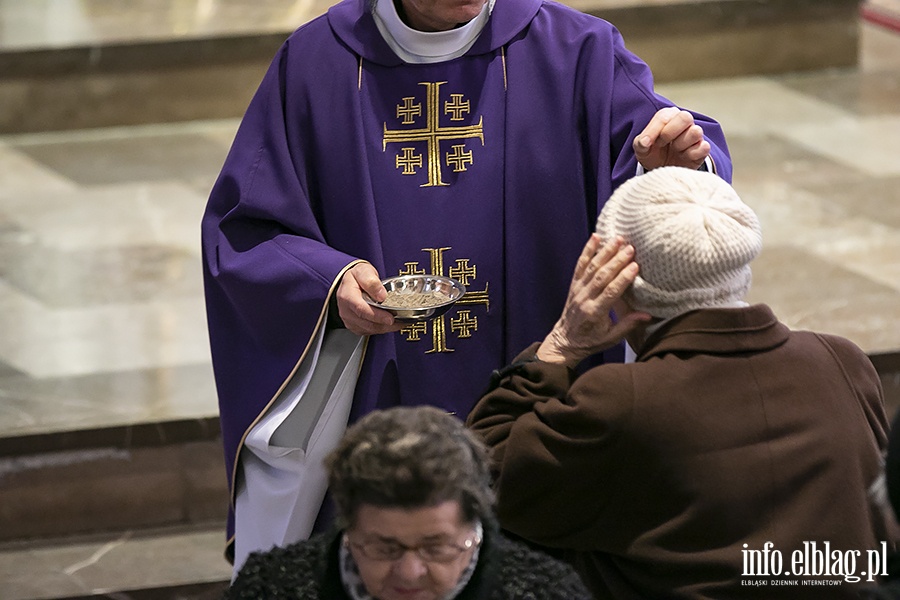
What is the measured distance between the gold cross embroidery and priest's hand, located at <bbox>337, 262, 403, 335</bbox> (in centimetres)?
26

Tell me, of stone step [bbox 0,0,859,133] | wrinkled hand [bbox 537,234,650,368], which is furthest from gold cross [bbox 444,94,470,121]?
stone step [bbox 0,0,859,133]

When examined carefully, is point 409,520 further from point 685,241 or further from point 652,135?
point 652,135

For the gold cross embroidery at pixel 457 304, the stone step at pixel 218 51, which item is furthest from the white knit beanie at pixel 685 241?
the stone step at pixel 218 51

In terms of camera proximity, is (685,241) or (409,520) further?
(685,241)

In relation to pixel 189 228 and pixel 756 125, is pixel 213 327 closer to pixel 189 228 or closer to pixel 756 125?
pixel 189 228

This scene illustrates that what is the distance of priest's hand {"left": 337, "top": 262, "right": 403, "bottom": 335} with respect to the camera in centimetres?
290

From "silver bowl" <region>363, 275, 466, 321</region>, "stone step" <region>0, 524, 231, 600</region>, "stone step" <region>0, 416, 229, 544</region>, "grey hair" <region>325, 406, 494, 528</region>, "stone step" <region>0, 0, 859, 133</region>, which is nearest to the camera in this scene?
"grey hair" <region>325, 406, 494, 528</region>

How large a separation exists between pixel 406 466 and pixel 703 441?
554 millimetres

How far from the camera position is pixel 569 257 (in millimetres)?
3258

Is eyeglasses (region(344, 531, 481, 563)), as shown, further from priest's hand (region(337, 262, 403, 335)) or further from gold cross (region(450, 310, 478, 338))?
gold cross (region(450, 310, 478, 338))

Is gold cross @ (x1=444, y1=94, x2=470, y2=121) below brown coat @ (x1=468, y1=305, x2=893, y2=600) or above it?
above

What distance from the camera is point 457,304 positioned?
3.29m

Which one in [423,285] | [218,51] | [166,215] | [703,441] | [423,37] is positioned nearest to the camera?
[703,441]

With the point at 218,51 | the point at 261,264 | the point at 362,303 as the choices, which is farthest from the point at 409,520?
the point at 218,51
